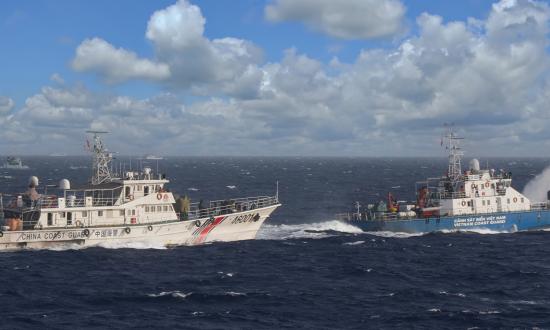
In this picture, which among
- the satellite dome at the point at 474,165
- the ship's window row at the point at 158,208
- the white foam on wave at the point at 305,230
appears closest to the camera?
the ship's window row at the point at 158,208

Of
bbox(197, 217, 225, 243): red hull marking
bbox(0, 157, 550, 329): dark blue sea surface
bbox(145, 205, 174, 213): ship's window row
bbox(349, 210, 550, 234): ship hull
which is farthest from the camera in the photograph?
bbox(349, 210, 550, 234): ship hull

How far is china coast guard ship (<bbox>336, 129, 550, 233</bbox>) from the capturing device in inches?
2618

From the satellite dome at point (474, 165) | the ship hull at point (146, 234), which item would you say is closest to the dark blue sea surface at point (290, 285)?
the ship hull at point (146, 234)

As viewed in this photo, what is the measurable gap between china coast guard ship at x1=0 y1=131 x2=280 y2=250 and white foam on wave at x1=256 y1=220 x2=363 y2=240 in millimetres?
6376

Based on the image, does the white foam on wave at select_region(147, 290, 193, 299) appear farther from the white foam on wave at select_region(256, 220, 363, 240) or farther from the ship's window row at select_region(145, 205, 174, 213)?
the white foam on wave at select_region(256, 220, 363, 240)

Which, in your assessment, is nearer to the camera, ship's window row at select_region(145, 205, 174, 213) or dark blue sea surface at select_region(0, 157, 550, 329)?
dark blue sea surface at select_region(0, 157, 550, 329)

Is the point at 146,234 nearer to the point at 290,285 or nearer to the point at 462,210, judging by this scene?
the point at 290,285

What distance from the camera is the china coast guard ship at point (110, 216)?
52531mm

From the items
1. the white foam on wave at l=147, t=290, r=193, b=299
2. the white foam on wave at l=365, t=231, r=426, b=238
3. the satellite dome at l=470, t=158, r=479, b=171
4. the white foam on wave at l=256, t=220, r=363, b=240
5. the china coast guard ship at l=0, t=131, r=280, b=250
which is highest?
the satellite dome at l=470, t=158, r=479, b=171

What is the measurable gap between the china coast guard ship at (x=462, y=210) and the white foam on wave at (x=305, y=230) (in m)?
1.23

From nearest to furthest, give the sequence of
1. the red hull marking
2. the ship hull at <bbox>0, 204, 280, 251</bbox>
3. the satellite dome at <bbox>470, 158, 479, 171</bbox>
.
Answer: the ship hull at <bbox>0, 204, 280, 251</bbox>, the red hull marking, the satellite dome at <bbox>470, 158, 479, 171</bbox>

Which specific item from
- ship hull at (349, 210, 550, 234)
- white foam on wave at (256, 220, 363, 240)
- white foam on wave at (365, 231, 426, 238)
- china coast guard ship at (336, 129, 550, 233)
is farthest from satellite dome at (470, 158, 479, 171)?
white foam on wave at (256, 220, 363, 240)

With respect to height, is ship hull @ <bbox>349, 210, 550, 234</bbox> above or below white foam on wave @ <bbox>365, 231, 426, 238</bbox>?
above

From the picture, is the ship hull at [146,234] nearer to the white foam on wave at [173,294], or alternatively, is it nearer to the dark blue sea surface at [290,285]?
the dark blue sea surface at [290,285]
